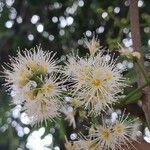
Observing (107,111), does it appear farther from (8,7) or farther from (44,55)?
(8,7)

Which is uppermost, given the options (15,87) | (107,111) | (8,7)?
(8,7)

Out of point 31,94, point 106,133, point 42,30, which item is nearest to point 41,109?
point 31,94

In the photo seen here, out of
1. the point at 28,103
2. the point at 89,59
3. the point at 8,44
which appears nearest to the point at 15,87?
the point at 28,103

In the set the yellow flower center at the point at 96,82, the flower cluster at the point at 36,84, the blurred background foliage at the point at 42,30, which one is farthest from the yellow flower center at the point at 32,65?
the blurred background foliage at the point at 42,30

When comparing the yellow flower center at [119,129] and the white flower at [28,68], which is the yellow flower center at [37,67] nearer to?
the white flower at [28,68]

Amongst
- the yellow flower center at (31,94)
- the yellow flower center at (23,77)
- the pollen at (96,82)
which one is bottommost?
the pollen at (96,82)

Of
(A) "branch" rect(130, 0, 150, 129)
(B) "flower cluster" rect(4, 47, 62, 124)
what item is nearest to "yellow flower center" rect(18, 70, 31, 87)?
(B) "flower cluster" rect(4, 47, 62, 124)
